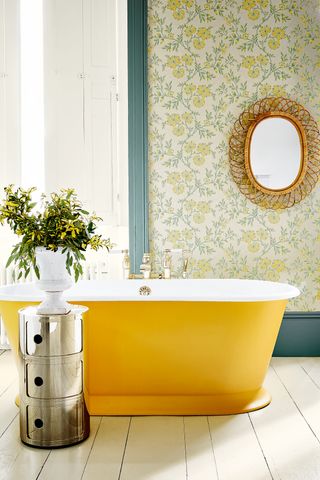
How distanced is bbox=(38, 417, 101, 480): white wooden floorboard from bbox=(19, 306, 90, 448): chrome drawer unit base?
0.17ft

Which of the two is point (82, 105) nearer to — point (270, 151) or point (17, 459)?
point (270, 151)

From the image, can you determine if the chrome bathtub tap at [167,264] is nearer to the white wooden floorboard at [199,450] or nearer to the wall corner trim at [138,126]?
the wall corner trim at [138,126]

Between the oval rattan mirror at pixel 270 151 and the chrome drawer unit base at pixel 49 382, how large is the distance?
2.10 meters

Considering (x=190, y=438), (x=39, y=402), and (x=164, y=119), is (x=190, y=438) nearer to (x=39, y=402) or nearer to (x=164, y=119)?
(x=39, y=402)

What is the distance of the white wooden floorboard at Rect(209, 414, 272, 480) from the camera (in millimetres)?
2447

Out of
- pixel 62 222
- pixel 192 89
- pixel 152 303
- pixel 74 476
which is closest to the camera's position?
pixel 74 476

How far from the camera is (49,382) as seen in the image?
2.73 meters

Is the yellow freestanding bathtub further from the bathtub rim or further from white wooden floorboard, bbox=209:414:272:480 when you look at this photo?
white wooden floorboard, bbox=209:414:272:480

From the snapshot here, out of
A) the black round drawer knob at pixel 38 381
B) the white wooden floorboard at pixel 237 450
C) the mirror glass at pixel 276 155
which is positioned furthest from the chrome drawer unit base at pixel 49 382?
the mirror glass at pixel 276 155

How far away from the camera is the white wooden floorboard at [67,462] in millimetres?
2422

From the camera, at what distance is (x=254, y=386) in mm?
3316

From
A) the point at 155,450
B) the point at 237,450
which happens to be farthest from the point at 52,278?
the point at 237,450

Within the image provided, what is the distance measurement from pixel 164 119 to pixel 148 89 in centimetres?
25

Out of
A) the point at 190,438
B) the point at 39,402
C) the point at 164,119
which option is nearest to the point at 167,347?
the point at 190,438
